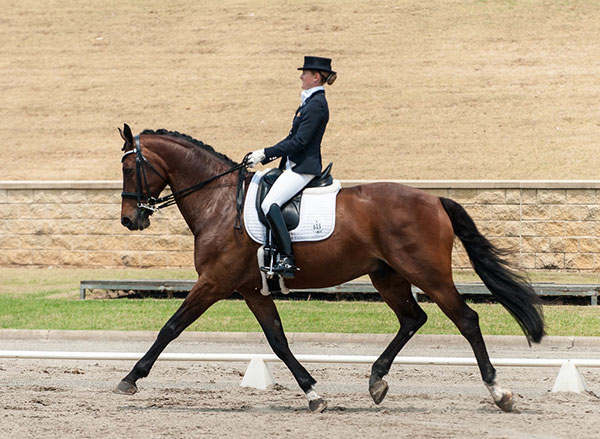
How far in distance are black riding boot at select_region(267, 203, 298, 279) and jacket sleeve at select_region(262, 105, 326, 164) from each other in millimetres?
507

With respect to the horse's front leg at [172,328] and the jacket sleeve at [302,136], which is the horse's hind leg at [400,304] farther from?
the horse's front leg at [172,328]

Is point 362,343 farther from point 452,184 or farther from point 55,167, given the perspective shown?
point 55,167

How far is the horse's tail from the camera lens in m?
9.40

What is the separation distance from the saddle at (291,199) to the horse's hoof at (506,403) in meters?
2.46

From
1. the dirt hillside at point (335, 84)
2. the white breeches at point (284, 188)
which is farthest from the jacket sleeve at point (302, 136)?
the dirt hillside at point (335, 84)

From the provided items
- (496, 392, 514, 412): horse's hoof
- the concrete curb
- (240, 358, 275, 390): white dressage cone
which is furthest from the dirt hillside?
(496, 392, 514, 412): horse's hoof

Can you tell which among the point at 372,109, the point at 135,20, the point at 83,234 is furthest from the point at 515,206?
the point at 135,20

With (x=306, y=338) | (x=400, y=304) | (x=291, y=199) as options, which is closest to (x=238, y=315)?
(x=306, y=338)

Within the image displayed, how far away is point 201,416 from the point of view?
28.3ft

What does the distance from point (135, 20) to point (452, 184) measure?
27029 millimetres

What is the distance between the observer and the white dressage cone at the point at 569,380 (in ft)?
32.5

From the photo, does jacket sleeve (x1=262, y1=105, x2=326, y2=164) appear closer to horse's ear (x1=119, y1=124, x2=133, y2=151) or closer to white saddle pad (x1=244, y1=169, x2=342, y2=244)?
white saddle pad (x1=244, y1=169, x2=342, y2=244)

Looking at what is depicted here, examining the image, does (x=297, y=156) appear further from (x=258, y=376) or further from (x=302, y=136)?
(x=258, y=376)

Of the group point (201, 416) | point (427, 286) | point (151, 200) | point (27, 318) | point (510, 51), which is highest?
point (510, 51)
